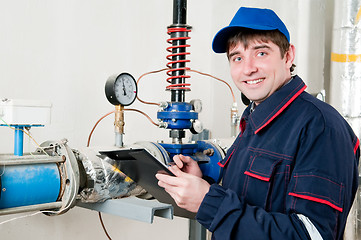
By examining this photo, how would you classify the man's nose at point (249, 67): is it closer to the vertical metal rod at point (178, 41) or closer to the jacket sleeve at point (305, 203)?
the jacket sleeve at point (305, 203)

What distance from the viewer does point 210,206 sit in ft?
2.86

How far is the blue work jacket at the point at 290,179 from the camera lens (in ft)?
2.67

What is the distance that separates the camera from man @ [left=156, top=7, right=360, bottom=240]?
2.68 feet

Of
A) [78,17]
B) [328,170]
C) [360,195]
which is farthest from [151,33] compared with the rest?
[328,170]

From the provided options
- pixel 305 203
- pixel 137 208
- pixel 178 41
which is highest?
pixel 178 41

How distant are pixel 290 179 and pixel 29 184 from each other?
2.22 feet

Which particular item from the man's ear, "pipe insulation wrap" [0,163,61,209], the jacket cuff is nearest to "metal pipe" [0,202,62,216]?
"pipe insulation wrap" [0,163,61,209]

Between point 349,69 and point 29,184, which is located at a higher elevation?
point 349,69

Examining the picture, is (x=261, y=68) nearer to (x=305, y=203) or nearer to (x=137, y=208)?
(x=305, y=203)

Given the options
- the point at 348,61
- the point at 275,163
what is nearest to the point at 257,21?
the point at 275,163

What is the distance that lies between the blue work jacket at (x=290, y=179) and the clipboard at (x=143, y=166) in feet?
0.50

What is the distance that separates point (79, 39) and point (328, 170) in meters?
1.33

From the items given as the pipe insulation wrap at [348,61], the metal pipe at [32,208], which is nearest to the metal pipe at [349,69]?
the pipe insulation wrap at [348,61]

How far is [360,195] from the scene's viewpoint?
5.74 feet
